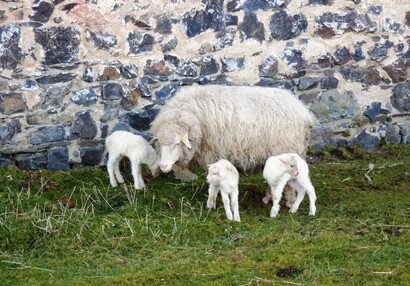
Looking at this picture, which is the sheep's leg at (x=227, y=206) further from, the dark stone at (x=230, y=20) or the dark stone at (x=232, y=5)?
Answer: the dark stone at (x=232, y=5)

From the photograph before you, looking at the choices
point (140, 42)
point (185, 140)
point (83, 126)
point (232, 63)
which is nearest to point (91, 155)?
point (83, 126)

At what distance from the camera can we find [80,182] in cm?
765

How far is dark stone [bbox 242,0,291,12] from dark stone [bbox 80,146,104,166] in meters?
2.77

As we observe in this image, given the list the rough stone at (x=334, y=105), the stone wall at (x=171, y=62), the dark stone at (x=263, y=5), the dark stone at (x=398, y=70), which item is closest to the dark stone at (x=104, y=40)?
the stone wall at (x=171, y=62)

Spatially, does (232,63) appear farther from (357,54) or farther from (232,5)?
(357,54)

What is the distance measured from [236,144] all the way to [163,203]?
1.16 metres

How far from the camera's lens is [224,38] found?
8.81 meters

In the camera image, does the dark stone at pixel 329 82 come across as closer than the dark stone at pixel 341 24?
No

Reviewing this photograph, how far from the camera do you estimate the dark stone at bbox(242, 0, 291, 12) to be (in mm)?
8945

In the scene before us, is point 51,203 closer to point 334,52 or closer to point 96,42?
point 96,42

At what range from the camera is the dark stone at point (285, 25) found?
909 cm

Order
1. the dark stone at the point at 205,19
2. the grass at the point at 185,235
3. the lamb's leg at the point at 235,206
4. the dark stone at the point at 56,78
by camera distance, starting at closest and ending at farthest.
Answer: the grass at the point at 185,235 → the lamb's leg at the point at 235,206 → the dark stone at the point at 56,78 → the dark stone at the point at 205,19

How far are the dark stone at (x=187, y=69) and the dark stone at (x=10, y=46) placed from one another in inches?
80.5

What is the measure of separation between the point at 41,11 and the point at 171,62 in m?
1.77
